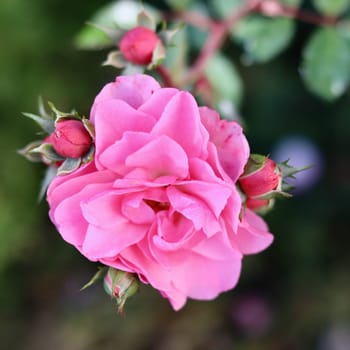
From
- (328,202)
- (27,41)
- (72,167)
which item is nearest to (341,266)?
(328,202)

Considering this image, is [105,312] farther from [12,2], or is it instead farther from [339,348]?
[12,2]

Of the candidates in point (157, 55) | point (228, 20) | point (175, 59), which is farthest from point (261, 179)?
point (228, 20)

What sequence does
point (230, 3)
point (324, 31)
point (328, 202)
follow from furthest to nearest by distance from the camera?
point (328, 202), point (230, 3), point (324, 31)

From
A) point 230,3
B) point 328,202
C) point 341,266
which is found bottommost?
point 341,266

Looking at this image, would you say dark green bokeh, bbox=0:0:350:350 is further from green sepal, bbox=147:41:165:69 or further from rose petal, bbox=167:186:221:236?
rose petal, bbox=167:186:221:236

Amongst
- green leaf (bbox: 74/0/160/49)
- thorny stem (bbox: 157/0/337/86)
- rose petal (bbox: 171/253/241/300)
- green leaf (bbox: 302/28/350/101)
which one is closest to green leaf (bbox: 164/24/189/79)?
thorny stem (bbox: 157/0/337/86)

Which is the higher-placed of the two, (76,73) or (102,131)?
(102,131)

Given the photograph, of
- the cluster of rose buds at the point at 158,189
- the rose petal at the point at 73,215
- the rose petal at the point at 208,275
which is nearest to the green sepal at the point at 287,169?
the cluster of rose buds at the point at 158,189
